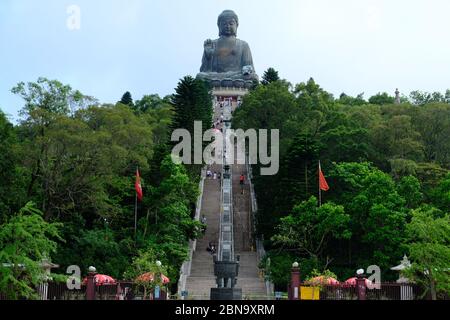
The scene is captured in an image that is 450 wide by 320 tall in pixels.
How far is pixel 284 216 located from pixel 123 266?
8811 millimetres

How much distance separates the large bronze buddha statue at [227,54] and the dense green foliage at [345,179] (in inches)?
1180

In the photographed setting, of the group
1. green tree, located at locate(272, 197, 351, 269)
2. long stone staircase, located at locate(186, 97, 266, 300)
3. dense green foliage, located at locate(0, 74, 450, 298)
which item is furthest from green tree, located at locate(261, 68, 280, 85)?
green tree, located at locate(272, 197, 351, 269)

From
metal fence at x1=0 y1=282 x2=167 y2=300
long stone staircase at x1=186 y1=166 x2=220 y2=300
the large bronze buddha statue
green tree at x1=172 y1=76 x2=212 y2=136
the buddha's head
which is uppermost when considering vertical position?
the buddha's head

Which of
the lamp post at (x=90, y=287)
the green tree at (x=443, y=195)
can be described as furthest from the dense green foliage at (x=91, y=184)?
the green tree at (x=443, y=195)

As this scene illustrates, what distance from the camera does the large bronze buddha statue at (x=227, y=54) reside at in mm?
83500

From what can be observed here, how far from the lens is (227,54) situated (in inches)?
3295

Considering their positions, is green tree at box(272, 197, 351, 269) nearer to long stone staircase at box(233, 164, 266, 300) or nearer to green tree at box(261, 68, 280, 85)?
long stone staircase at box(233, 164, 266, 300)

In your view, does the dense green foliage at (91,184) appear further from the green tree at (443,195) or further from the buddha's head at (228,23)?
the buddha's head at (228,23)

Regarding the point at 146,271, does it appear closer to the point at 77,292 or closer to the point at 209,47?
the point at 77,292

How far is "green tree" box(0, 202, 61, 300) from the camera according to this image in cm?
2335

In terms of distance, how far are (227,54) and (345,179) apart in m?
46.6

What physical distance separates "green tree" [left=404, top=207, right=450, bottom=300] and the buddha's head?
57.6m

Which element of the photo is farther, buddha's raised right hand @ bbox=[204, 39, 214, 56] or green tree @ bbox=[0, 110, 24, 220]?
buddha's raised right hand @ bbox=[204, 39, 214, 56]

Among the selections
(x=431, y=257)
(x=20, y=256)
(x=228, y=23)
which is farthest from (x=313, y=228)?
(x=228, y=23)
